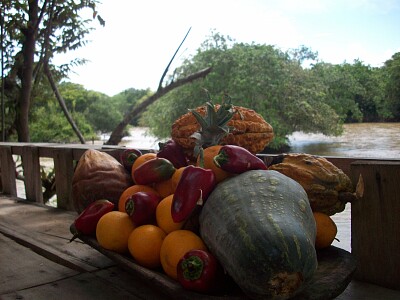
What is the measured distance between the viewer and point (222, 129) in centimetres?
125

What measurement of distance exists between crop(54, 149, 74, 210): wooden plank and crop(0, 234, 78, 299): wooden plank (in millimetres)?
693

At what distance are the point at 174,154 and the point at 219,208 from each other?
Result: 527 millimetres

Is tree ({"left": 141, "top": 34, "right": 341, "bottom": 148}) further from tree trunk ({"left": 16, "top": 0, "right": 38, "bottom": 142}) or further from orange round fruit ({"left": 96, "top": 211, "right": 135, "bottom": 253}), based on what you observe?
orange round fruit ({"left": 96, "top": 211, "right": 135, "bottom": 253})

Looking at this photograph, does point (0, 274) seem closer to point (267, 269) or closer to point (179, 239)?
point (179, 239)

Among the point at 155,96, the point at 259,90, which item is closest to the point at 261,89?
the point at 259,90

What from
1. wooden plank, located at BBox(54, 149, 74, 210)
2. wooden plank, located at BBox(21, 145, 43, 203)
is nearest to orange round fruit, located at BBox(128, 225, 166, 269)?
wooden plank, located at BBox(54, 149, 74, 210)

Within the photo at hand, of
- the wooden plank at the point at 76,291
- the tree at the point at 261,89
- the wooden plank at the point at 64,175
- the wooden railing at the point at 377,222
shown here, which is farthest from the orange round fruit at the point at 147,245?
the tree at the point at 261,89

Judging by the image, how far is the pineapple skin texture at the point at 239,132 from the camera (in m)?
1.43

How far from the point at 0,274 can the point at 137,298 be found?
564mm

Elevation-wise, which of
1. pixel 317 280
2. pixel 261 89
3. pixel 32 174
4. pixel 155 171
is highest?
pixel 261 89

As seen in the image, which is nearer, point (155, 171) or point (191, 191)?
point (191, 191)

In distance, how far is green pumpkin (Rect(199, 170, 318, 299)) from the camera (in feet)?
2.55

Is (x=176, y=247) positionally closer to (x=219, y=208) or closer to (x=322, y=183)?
(x=219, y=208)

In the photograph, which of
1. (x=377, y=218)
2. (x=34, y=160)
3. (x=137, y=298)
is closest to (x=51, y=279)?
(x=137, y=298)
